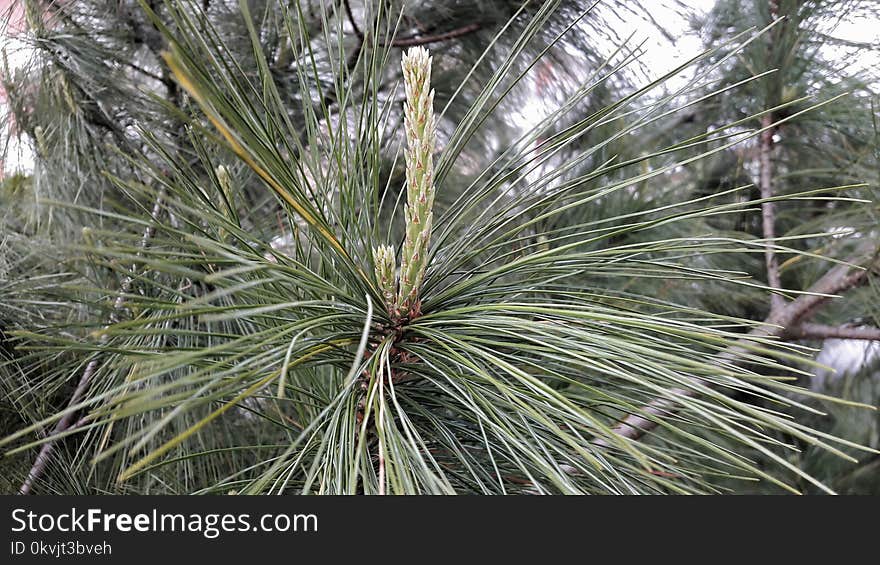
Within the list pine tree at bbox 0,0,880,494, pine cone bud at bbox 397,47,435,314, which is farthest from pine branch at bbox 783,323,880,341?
pine cone bud at bbox 397,47,435,314

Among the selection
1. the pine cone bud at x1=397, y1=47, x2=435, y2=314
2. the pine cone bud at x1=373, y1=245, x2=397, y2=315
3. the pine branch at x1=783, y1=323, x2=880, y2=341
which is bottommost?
the pine branch at x1=783, y1=323, x2=880, y2=341

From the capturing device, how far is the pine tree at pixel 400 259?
30 cm

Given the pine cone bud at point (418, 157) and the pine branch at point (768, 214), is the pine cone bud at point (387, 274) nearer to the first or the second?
the pine cone bud at point (418, 157)

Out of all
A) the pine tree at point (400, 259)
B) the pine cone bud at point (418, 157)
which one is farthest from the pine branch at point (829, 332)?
the pine cone bud at point (418, 157)

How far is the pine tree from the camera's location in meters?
0.30

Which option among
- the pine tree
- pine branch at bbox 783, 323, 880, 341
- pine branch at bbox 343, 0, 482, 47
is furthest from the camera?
pine branch at bbox 343, 0, 482, 47

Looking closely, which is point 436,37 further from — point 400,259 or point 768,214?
point 768,214

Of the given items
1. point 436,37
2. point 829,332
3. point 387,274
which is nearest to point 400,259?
point 387,274

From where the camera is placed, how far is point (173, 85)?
2.28 feet

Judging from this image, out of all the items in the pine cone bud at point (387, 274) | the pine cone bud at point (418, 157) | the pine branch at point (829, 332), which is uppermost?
the pine cone bud at point (418, 157)

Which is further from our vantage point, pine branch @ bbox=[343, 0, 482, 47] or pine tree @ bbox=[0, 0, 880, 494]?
pine branch @ bbox=[343, 0, 482, 47]

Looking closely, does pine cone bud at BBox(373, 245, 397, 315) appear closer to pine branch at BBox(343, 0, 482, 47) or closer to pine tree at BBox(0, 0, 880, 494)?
pine tree at BBox(0, 0, 880, 494)

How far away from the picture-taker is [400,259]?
58 cm

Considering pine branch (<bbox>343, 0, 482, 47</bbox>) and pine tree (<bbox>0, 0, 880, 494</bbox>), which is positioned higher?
pine branch (<bbox>343, 0, 482, 47</bbox>)
